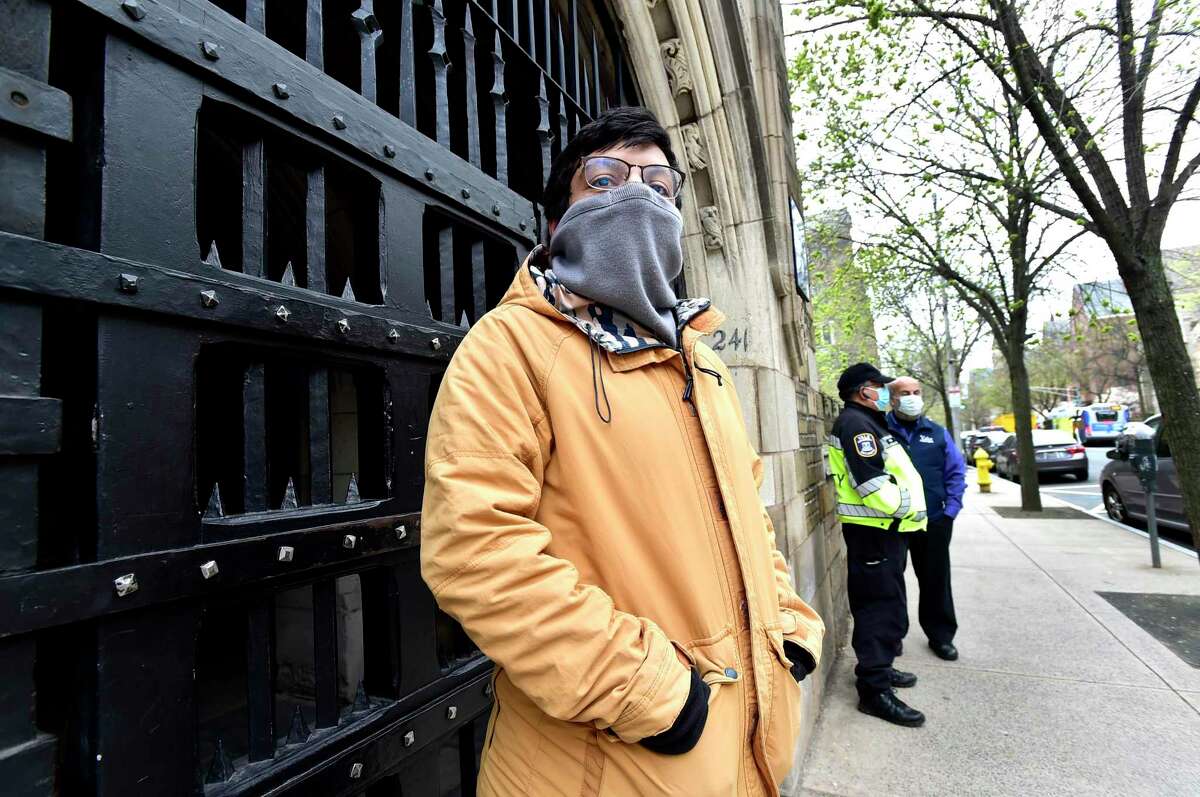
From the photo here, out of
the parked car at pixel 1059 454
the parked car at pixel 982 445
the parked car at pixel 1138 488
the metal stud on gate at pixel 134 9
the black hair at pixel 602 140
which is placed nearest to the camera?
the metal stud on gate at pixel 134 9

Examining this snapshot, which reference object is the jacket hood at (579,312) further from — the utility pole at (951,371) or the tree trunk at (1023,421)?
the utility pole at (951,371)

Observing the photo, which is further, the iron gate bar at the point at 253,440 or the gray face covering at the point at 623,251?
the gray face covering at the point at 623,251

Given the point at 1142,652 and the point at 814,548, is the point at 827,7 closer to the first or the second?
the point at 814,548

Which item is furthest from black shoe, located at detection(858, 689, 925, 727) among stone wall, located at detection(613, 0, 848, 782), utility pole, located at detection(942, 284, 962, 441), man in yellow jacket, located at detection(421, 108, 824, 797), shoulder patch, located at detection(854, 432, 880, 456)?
utility pole, located at detection(942, 284, 962, 441)

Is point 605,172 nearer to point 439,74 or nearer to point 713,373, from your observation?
point 713,373

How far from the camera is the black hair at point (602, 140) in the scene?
1.38 meters

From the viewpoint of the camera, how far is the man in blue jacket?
4141 millimetres

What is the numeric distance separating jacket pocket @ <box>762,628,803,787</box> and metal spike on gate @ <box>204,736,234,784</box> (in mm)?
996

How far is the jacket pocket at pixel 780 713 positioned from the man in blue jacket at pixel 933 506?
126 inches

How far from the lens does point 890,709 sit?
3262 millimetres

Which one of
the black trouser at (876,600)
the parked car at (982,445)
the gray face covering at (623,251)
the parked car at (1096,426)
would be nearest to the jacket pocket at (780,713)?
the gray face covering at (623,251)

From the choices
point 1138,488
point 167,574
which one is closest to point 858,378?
point 167,574

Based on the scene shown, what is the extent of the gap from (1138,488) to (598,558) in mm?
10990

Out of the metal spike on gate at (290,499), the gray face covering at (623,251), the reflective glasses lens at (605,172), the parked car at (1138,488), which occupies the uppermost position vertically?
the reflective glasses lens at (605,172)
